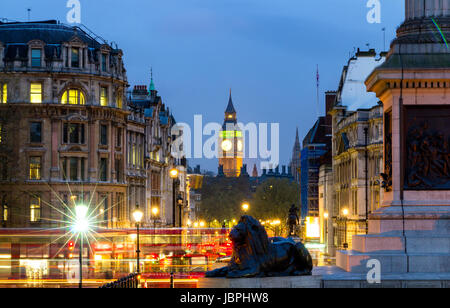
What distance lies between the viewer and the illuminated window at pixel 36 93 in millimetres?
80438

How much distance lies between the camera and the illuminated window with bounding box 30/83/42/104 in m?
80.4

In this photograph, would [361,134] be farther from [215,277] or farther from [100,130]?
[215,277]

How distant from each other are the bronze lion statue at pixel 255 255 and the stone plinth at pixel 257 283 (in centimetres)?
→ 23

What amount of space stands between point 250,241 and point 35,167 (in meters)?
58.3

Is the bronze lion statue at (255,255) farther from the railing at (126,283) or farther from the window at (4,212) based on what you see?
the window at (4,212)

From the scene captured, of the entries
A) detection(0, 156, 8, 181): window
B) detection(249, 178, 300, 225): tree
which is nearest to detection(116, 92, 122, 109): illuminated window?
detection(0, 156, 8, 181): window

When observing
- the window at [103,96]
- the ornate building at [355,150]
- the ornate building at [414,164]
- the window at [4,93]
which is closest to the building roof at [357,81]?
the ornate building at [355,150]

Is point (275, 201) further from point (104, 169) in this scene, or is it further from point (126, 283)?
point (126, 283)

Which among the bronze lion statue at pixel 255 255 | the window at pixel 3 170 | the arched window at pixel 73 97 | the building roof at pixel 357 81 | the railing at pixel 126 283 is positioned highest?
the building roof at pixel 357 81

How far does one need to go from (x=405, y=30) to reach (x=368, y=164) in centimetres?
5221

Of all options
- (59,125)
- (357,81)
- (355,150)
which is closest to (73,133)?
(59,125)
